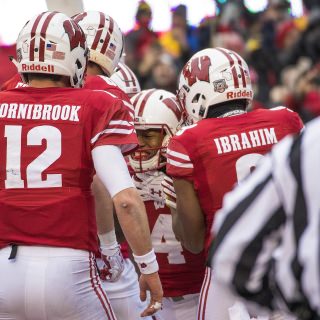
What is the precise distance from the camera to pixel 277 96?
1212 cm

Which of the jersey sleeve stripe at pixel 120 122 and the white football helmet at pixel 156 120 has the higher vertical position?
the jersey sleeve stripe at pixel 120 122

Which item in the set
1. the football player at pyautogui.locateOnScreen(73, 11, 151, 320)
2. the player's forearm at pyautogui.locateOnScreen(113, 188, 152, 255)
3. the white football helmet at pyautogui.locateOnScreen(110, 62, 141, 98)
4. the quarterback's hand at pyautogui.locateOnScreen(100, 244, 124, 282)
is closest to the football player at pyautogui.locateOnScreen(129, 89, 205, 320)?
the football player at pyautogui.locateOnScreen(73, 11, 151, 320)

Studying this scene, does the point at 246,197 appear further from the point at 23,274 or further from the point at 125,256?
the point at 125,256

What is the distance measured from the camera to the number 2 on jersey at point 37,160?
411 centimetres

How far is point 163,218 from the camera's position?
17.6 feet

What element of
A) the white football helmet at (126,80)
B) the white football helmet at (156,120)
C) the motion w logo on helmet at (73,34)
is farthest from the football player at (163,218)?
the motion w logo on helmet at (73,34)

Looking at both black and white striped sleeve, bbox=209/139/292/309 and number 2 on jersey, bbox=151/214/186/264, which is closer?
black and white striped sleeve, bbox=209/139/292/309

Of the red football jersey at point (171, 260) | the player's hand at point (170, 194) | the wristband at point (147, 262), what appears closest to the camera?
the wristband at point (147, 262)

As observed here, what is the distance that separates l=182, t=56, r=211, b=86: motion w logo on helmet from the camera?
15.6 feet

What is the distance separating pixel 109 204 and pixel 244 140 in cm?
76

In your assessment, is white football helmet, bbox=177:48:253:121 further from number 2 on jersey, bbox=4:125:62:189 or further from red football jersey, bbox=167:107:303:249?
number 2 on jersey, bbox=4:125:62:189

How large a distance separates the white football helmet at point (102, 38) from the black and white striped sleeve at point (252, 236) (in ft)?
9.58

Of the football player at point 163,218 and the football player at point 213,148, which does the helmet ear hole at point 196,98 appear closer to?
the football player at point 213,148

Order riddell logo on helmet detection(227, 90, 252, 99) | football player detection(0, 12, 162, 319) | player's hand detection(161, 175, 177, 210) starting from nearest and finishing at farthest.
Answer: football player detection(0, 12, 162, 319) → riddell logo on helmet detection(227, 90, 252, 99) → player's hand detection(161, 175, 177, 210)
